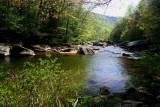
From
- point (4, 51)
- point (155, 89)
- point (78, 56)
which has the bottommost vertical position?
point (78, 56)

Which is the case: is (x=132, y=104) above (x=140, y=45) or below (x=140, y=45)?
above

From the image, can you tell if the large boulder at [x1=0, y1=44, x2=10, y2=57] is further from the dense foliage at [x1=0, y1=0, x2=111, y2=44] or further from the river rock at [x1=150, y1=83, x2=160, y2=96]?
the river rock at [x1=150, y1=83, x2=160, y2=96]

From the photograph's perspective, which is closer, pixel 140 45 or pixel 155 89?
pixel 155 89

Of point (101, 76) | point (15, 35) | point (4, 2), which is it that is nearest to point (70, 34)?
point (15, 35)

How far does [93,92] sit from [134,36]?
53.0 meters

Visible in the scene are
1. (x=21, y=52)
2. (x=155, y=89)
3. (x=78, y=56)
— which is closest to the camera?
(x=155, y=89)

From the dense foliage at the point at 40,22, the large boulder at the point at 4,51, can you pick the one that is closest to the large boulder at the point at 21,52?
the large boulder at the point at 4,51

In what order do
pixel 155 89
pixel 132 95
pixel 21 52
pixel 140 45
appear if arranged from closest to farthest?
pixel 132 95 → pixel 155 89 → pixel 21 52 → pixel 140 45

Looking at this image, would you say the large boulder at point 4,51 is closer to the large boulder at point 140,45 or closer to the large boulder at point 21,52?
the large boulder at point 21,52

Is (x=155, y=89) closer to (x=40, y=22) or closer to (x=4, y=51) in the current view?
(x=4, y=51)

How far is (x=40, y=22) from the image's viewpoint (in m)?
45.1

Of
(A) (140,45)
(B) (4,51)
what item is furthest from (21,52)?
(A) (140,45)

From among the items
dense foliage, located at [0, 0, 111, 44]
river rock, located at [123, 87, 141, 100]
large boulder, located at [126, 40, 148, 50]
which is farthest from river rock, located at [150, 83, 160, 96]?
large boulder, located at [126, 40, 148, 50]

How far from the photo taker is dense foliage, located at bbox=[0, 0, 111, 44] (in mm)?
35844
